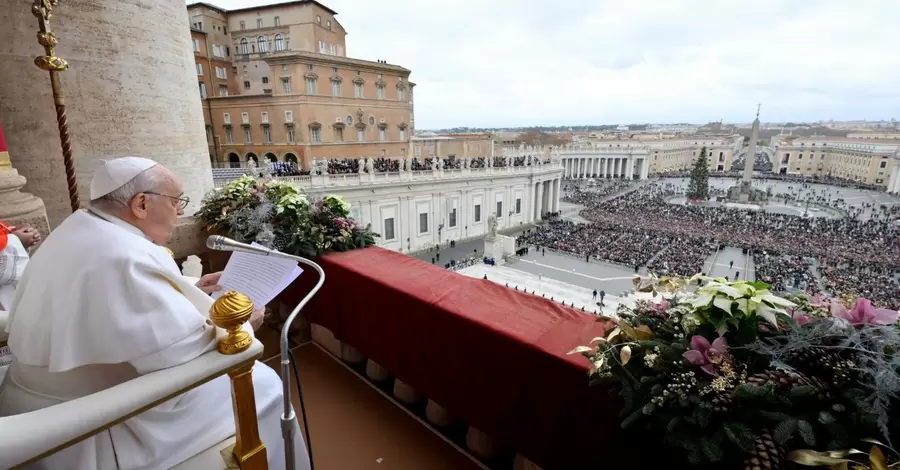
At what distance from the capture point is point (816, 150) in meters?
69.3

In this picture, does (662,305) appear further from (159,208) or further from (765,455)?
(159,208)

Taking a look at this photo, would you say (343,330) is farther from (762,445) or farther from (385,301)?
(762,445)

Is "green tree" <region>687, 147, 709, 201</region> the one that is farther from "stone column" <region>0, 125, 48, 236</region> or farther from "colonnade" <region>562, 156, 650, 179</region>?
"stone column" <region>0, 125, 48, 236</region>

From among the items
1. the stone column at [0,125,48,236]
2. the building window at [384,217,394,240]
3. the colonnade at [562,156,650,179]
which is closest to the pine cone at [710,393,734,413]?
the stone column at [0,125,48,236]

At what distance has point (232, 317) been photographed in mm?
1255

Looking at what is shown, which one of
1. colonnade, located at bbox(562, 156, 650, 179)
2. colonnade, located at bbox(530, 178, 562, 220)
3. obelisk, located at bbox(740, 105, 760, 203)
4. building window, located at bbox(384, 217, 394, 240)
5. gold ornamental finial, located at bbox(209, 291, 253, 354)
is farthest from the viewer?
colonnade, located at bbox(562, 156, 650, 179)

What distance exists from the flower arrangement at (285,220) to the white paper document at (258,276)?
968 mm

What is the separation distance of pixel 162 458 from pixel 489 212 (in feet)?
84.3

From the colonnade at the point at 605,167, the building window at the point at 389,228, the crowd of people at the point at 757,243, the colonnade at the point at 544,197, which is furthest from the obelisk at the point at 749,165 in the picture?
the building window at the point at 389,228

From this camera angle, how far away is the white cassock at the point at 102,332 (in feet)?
4.30

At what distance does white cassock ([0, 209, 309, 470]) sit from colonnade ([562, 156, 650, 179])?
6896 centimetres

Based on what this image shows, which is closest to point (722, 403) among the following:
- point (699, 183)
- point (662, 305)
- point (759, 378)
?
point (759, 378)

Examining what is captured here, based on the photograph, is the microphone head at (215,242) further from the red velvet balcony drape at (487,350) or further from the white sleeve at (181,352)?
the red velvet balcony drape at (487,350)

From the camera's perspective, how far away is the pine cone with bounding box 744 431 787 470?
1.05 m
